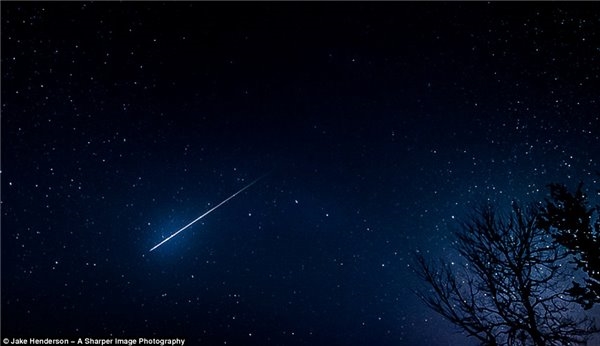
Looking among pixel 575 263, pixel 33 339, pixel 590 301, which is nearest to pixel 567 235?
pixel 575 263

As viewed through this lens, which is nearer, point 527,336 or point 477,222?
point 527,336

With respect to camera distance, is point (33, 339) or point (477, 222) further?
point (33, 339)

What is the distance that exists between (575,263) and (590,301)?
1.00 meters

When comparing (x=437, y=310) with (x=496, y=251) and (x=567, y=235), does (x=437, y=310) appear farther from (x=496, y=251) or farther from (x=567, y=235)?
(x=567, y=235)

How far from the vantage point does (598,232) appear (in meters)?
→ 7.36

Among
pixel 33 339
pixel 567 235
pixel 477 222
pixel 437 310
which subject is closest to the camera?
pixel 437 310

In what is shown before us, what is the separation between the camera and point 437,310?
6.39 metres

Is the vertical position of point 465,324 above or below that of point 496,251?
below

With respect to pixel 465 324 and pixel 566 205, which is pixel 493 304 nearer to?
pixel 465 324

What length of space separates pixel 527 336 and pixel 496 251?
168cm

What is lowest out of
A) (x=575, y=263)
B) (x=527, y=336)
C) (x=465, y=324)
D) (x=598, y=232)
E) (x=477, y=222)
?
(x=527, y=336)

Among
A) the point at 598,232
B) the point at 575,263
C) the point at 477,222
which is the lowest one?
the point at 575,263

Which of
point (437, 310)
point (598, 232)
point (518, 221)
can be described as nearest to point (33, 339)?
point (437, 310)

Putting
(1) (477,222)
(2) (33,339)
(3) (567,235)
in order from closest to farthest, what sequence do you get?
(1) (477,222)
(3) (567,235)
(2) (33,339)
